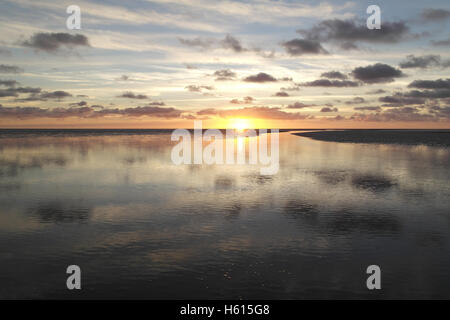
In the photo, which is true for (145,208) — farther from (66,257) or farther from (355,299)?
(355,299)

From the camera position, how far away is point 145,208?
76.0 ft

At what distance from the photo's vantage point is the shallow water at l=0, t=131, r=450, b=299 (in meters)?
12.5

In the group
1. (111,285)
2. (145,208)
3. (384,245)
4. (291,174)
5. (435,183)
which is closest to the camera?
(111,285)

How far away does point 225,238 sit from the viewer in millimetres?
17156

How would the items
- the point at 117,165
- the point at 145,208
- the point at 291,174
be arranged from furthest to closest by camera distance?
1. the point at 117,165
2. the point at 291,174
3. the point at 145,208

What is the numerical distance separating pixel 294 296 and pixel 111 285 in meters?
6.11

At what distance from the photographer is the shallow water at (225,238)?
40.9 ft

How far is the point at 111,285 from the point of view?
12.5 meters
